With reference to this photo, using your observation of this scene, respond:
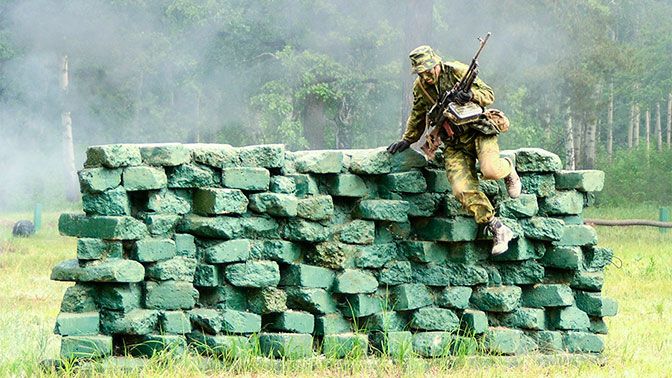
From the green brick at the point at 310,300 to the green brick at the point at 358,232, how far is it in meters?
0.42

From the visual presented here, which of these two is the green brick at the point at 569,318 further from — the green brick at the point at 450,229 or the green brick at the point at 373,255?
the green brick at the point at 373,255

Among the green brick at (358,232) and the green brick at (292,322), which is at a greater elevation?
the green brick at (358,232)

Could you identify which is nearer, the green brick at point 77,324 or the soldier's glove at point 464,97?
the green brick at point 77,324

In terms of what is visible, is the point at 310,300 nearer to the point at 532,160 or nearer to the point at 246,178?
the point at 246,178

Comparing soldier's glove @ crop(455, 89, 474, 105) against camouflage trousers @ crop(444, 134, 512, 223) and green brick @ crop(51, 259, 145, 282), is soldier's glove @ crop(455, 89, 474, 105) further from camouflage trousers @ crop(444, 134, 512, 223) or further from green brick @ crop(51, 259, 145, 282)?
green brick @ crop(51, 259, 145, 282)

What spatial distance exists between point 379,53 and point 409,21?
506cm

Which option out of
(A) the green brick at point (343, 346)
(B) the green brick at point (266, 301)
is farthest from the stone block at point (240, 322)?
(A) the green brick at point (343, 346)

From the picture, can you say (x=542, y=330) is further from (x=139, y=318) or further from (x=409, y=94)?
(x=409, y=94)

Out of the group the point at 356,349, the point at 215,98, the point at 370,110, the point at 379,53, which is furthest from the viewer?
the point at 215,98

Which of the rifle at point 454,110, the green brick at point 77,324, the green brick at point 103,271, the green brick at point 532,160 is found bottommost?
the green brick at point 77,324

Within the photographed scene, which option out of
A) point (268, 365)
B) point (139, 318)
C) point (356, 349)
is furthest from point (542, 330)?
point (139, 318)

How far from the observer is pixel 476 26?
20609 mm

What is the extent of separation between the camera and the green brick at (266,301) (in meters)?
5.68

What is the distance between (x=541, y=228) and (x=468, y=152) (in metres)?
0.86
